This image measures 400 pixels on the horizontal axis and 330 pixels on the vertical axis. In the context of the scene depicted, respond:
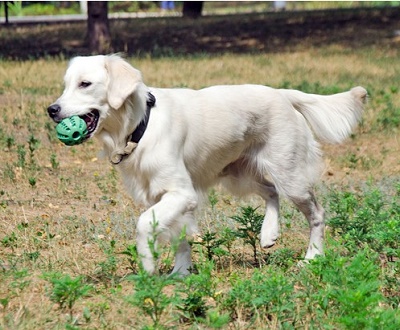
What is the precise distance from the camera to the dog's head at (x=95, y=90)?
6031 mm

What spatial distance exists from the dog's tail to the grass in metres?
0.51

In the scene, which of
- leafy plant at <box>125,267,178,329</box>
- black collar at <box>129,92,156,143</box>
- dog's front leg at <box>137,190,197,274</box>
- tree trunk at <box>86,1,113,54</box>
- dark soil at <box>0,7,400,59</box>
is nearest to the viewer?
leafy plant at <box>125,267,178,329</box>

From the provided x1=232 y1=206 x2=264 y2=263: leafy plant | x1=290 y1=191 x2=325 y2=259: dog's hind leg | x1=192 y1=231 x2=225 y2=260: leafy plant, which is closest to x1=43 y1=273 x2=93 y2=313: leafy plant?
x1=192 y1=231 x2=225 y2=260: leafy plant

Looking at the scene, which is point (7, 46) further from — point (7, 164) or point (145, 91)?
point (145, 91)

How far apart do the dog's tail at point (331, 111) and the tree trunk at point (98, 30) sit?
46.7 ft

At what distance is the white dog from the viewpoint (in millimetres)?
6035

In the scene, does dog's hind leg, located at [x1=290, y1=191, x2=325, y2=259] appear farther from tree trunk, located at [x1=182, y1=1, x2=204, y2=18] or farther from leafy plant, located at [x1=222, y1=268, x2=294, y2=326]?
tree trunk, located at [x1=182, y1=1, x2=204, y2=18]

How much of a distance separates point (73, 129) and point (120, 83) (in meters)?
0.43

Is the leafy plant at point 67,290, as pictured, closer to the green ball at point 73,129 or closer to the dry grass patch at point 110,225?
the dry grass patch at point 110,225

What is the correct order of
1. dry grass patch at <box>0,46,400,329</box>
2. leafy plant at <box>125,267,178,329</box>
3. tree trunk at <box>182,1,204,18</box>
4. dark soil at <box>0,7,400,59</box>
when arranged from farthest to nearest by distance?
tree trunk at <box>182,1,204,18</box> < dark soil at <box>0,7,400,59</box> < dry grass patch at <box>0,46,400,329</box> < leafy plant at <box>125,267,178,329</box>

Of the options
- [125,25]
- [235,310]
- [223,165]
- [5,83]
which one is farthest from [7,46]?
[235,310]

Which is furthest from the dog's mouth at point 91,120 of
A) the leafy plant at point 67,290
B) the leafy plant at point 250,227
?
the leafy plant at point 67,290

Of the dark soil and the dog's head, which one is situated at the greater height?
the dog's head

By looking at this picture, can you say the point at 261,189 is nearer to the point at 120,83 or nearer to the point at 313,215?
the point at 313,215
